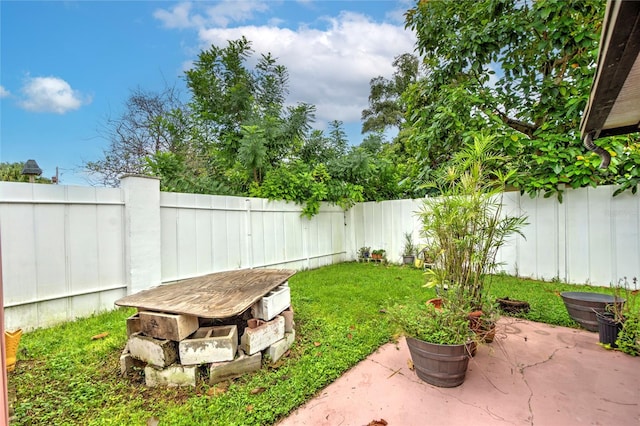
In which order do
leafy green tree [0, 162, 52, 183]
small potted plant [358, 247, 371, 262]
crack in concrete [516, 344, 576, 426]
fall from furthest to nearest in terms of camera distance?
leafy green tree [0, 162, 52, 183], small potted plant [358, 247, 371, 262], crack in concrete [516, 344, 576, 426]

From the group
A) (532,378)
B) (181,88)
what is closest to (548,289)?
(532,378)

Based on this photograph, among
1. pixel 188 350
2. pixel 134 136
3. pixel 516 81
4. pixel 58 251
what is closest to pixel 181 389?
pixel 188 350

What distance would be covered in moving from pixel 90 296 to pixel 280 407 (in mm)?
3008

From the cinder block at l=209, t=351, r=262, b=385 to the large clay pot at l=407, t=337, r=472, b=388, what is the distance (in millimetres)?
1213

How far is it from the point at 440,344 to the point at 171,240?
379 centimetres

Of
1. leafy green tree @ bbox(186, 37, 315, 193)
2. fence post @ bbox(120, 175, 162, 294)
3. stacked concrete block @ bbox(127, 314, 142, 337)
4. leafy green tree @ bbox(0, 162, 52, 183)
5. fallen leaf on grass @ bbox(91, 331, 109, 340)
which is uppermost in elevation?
leafy green tree @ bbox(186, 37, 315, 193)

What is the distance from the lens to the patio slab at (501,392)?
1783 mm

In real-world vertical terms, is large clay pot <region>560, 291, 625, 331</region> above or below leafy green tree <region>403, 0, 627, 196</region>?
below

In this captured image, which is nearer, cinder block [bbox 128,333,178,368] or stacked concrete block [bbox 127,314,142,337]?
cinder block [bbox 128,333,178,368]

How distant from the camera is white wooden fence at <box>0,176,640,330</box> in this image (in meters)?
3.05

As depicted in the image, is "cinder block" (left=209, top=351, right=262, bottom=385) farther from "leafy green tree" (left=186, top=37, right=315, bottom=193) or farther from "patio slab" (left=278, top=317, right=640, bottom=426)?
"leafy green tree" (left=186, top=37, right=315, bottom=193)

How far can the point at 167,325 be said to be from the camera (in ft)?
6.98

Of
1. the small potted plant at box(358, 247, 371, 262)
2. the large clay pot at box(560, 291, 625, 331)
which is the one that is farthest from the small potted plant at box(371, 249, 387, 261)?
the large clay pot at box(560, 291, 625, 331)

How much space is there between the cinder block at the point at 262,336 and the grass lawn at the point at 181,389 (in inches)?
7.2
